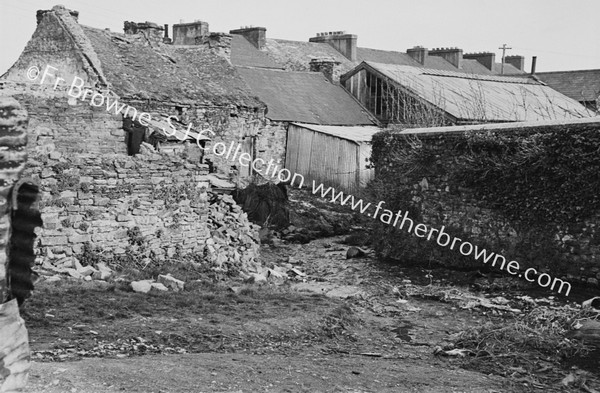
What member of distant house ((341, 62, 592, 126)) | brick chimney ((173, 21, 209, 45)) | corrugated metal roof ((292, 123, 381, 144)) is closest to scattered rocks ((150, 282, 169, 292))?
corrugated metal roof ((292, 123, 381, 144))

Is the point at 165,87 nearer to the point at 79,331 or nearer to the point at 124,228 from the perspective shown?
the point at 124,228

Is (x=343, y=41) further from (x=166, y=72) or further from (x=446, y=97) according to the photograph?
(x=166, y=72)

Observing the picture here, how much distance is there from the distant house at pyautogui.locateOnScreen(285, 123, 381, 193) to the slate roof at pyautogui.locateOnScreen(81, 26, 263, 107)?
2.46 metres

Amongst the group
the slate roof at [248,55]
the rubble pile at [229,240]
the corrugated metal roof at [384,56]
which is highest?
the corrugated metal roof at [384,56]

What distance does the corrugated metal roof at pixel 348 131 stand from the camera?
28.0m

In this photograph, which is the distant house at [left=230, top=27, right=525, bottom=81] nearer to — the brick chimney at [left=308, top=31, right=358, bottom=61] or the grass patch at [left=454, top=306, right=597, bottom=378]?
the brick chimney at [left=308, top=31, right=358, bottom=61]

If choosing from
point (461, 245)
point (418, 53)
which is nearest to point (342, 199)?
point (461, 245)

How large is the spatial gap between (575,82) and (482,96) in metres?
17.9

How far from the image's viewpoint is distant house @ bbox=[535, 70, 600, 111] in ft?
150

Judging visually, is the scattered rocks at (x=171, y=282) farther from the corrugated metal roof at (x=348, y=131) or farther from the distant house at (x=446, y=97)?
the distant house at (x=446, y=97)

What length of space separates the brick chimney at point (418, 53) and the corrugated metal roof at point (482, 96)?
18.0 meters

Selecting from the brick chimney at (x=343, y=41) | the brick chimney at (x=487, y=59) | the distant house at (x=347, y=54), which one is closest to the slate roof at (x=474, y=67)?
the distant house at (x=347, y=54)

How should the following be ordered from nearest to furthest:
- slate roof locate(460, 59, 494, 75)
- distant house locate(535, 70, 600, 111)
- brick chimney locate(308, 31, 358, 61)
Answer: distant house locate(535, 70, 600, 111)
brick chimney locate(308, 31, 358, 61)
slate roof locate(460, 59, 494, 75)

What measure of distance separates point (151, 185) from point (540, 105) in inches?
811
